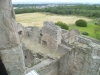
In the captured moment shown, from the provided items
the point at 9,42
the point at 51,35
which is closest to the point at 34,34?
the point at 51,35

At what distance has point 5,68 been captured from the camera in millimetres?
2865

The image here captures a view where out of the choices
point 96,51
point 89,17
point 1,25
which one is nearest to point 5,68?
point 1,25

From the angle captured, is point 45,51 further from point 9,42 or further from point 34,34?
point 9,42

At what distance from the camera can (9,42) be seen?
265 cm

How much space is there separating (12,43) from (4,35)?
0.79 ft

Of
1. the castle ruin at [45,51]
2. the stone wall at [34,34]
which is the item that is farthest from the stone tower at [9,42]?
the stone wall at [34,34]

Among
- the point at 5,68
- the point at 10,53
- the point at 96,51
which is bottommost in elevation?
the point at 96,51

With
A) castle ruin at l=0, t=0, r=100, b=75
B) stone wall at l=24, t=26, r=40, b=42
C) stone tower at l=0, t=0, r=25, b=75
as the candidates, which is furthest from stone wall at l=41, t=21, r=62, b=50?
stone tower at l=0, t=0, r=25, b=75

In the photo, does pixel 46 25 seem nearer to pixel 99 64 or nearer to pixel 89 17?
pixel 99 64

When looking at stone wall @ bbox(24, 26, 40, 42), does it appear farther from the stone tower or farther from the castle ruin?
the stone tower

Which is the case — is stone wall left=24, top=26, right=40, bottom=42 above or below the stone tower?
below

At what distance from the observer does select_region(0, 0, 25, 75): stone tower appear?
2.46 m

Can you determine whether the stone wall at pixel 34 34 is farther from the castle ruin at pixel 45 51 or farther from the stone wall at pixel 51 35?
the stone wall at pixel 51 35

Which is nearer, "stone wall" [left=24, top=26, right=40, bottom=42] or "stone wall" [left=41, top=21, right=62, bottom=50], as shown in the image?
"stone wall" [left=41, top=21, right=62, bottom=50]
